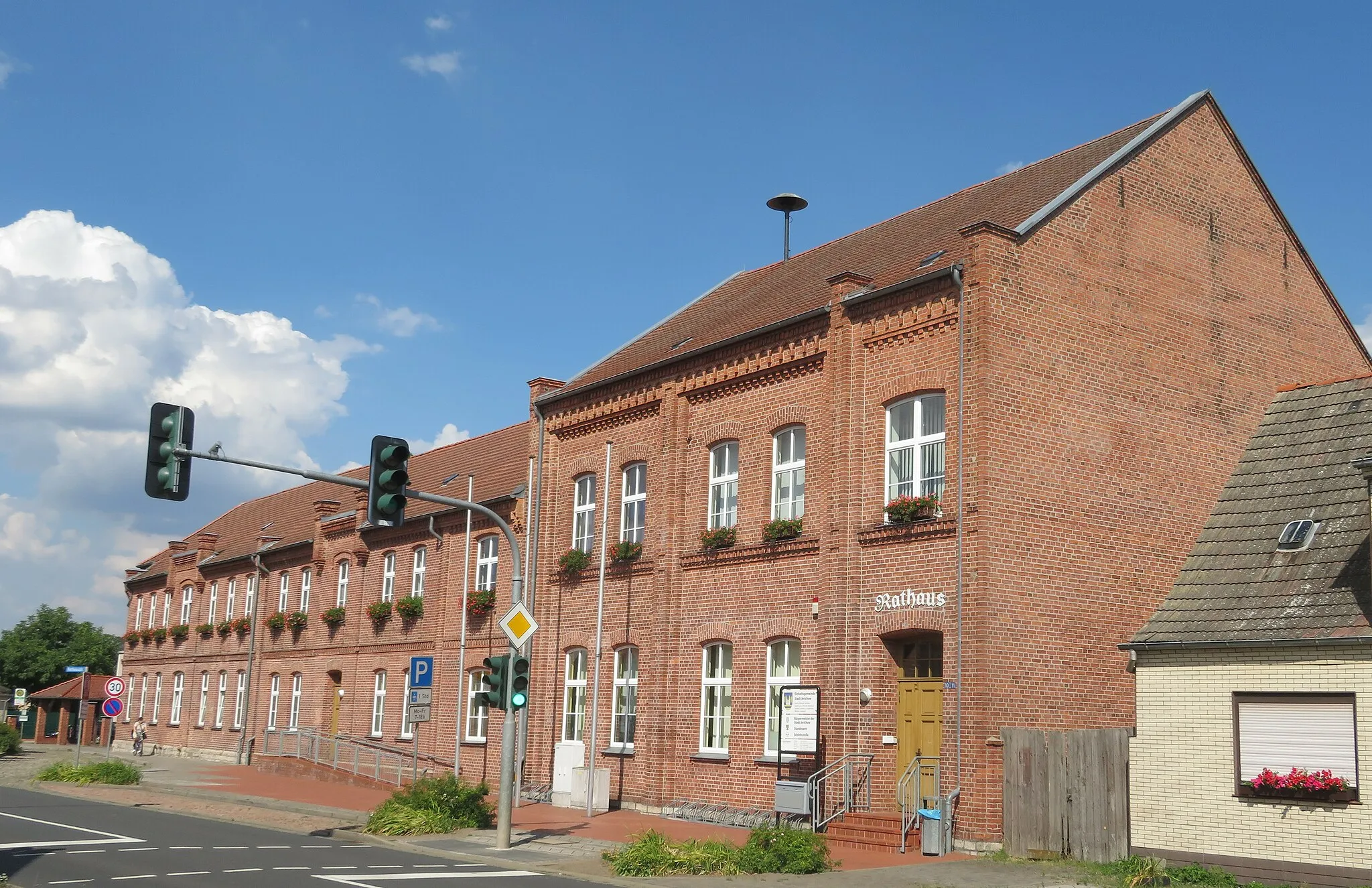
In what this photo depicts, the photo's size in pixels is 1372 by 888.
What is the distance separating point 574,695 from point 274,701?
18575 mm

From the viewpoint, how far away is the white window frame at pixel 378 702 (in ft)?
119

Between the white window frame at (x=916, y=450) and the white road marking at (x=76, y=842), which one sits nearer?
the white road marking at (x=76, y=842)

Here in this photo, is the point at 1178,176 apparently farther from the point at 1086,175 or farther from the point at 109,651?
the point at 109,651

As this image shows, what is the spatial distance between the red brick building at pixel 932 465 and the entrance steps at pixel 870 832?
0.65 m


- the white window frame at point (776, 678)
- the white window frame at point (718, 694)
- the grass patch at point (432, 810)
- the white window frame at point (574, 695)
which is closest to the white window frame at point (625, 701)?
the white window frame at point (574, 695)

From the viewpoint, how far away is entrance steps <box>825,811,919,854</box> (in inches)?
730

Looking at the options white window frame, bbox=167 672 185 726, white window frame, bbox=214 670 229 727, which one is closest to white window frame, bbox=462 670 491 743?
white window frame, bbox=214 670 229 727

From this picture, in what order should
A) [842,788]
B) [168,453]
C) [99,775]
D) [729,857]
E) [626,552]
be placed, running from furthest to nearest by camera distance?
1. [99,775]
2. [626,552]
3. [842,788]
4. [729,857]
5. [168,453]

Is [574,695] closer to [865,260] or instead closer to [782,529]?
[782,529]

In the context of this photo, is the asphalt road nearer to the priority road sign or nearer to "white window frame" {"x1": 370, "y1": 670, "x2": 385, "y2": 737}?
the priority road sign

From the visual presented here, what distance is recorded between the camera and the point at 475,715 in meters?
31.9

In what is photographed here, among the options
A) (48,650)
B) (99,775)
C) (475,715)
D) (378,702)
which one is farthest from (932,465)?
(48,650)

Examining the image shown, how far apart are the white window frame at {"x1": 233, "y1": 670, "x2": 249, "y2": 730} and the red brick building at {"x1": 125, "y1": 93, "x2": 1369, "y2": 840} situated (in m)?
19.2

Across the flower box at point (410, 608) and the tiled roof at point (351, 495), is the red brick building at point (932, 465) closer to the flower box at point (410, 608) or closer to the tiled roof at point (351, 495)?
the tiled roof at point (351, 495)
